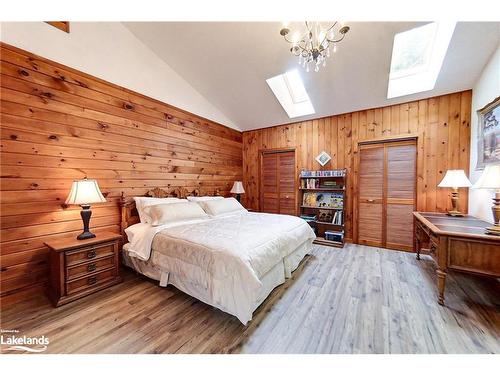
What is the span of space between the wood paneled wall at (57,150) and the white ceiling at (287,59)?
86 cm

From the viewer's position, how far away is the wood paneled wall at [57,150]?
1.82 metres

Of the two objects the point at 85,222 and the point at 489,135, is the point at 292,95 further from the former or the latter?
the point at 85,222

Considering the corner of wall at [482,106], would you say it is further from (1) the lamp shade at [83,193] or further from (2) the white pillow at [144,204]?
(1) the lamp shade at [83,193]

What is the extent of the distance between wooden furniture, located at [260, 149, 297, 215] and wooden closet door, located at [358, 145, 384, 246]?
1.27 meters

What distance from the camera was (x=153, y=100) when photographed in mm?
2957

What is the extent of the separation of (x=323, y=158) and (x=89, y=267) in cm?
384

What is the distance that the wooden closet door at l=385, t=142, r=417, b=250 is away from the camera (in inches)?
126

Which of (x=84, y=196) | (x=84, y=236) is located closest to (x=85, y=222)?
(x=84, y=236)

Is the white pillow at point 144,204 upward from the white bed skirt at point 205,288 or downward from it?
upward

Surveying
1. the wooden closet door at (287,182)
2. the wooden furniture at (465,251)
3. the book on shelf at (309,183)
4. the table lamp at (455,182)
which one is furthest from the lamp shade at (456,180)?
the wooden closet door at (287,182)
